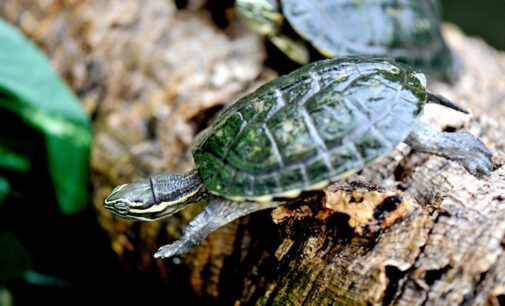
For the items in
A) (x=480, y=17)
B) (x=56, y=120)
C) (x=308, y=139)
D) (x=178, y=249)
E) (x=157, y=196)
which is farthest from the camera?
(x=480, y=17)

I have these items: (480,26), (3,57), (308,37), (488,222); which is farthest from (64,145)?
(480,26)

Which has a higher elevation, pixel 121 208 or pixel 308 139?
pixel 308 139

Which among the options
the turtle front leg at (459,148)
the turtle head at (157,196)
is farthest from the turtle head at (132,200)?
the turtle front leg at (459,148)

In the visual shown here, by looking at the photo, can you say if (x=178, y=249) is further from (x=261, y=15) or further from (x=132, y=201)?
(x=261, y=15)

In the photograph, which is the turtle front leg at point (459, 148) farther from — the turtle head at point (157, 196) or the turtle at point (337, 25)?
the turtle at point (337, 25)

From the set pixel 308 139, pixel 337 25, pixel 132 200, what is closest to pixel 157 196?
pixel 132 200

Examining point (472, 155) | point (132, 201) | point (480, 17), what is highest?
point (472, 155)

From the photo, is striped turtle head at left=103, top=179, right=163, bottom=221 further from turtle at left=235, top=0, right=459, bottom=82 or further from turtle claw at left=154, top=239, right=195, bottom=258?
turtle at left=235, top=0, right=459, bottom=82
